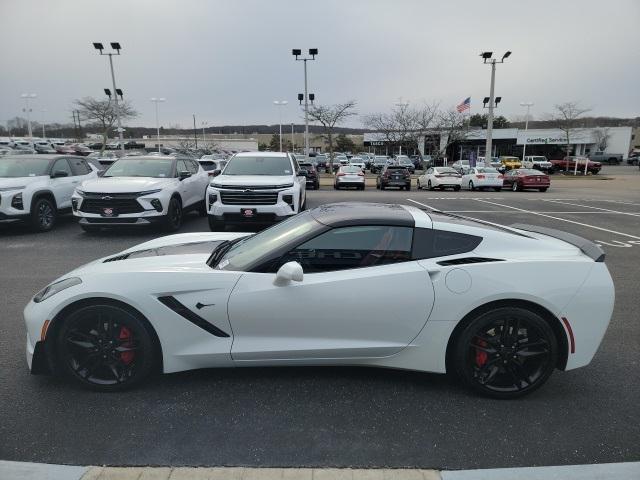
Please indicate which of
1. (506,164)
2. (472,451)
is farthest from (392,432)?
(506,164)

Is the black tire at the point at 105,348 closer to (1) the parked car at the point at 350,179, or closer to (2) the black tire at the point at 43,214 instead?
(2) the black tire at the point at 43,214

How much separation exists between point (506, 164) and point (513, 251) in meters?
46.8

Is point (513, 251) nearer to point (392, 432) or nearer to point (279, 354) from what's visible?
point (392, 432)

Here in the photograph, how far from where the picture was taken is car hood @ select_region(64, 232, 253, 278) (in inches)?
132

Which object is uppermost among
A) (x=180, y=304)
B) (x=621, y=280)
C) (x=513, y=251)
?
(x=513, y=251)

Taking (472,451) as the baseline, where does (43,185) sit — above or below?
above

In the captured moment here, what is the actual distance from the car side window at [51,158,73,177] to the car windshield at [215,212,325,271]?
8618 millimetres

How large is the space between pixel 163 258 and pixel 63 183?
8413 mm

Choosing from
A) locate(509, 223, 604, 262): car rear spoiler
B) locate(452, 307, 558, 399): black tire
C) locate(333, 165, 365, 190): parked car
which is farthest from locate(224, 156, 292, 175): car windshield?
locate(333, 165, 365, 190): parked car

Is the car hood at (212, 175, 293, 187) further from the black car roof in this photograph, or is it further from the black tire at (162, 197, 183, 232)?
the black car roof

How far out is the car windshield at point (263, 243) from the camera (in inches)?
130

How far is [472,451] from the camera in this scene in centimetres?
267

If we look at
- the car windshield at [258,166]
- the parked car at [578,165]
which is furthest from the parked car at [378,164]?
the car windshield at [258,166]

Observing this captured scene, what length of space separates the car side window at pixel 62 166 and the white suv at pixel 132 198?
1.35m
